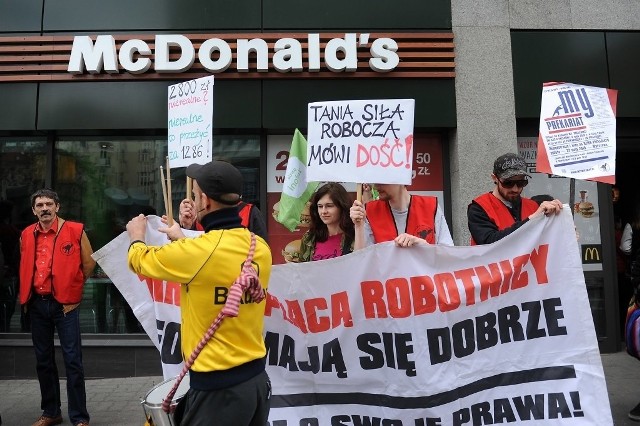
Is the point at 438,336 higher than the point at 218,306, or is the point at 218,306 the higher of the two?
the point at 218,306

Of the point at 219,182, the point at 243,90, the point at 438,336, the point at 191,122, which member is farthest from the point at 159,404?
the point at 243,90

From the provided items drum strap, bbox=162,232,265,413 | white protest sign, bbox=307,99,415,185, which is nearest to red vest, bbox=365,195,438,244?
white protest sign, bbox=307,99,415,185

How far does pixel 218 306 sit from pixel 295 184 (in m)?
2.62

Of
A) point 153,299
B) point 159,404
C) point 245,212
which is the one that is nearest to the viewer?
point 159,404

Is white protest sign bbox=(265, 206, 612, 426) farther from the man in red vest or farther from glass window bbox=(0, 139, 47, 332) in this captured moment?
glass window bbox=(0, 139, 47, 332)

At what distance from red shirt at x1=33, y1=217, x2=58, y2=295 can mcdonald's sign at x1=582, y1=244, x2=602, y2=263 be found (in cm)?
660

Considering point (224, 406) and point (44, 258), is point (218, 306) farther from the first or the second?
point (44, 258)

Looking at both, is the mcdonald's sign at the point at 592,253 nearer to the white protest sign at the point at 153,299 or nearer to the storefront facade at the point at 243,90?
the storefront facade at the point at 243,90

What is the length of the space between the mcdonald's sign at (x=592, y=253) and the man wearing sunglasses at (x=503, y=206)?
164 inches

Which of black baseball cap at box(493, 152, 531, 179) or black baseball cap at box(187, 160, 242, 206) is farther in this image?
black baseball cap at box(493, 152, 531, 179)

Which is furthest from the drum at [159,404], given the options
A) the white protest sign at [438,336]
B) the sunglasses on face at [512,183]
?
the sunglasses on face at [512,183]

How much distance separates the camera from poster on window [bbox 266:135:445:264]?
7324 mm

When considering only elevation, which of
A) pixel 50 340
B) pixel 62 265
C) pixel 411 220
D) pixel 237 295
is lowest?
pixel 50 340

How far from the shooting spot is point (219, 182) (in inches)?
99.6
